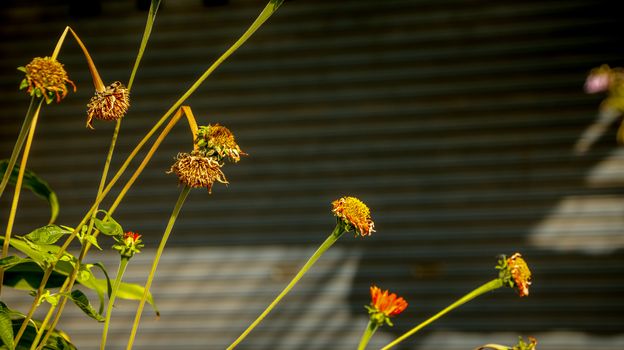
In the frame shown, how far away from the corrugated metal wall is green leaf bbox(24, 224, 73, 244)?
10.6 ft

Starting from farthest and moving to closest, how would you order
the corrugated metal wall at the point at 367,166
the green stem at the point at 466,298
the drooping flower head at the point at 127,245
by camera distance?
the corrugated metal wall at the point at 367,166 < the drooping flower head at the point at 127,245 < the green stem at the point at 466,298

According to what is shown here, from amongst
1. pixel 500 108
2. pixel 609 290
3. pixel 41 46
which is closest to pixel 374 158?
pixel 500 108

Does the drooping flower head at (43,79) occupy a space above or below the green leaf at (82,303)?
above

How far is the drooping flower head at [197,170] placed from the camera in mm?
707

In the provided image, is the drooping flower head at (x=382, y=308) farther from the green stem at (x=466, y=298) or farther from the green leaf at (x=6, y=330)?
the green leaf at (x=6, y=330)

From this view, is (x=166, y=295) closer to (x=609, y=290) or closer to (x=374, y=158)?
(x=374, y=158)

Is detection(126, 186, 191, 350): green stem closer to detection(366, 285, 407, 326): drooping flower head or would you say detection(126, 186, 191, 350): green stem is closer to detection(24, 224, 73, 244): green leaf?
detection(24, 224, 73, 244): green leaf

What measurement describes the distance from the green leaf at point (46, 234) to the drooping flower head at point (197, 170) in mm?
152

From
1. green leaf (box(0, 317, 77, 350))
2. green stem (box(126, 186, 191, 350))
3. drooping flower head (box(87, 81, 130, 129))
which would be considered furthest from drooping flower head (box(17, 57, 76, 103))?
green leaf (box(0, 317, 77, 350))

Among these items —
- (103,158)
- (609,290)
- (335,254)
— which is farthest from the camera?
(103,158)

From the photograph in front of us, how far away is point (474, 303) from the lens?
3883mm

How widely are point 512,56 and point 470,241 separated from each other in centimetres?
101

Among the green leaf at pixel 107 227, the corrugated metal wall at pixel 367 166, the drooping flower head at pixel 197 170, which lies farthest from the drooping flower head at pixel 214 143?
the corrugated metal wall at pixel 367 166

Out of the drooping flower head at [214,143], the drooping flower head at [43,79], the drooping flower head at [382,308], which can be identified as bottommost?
the drooping flower head at [382,308]
